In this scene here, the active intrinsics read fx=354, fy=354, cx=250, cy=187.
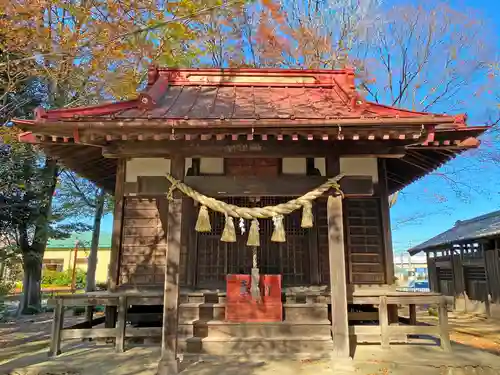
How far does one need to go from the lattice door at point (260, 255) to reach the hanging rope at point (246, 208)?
2299 millimetres

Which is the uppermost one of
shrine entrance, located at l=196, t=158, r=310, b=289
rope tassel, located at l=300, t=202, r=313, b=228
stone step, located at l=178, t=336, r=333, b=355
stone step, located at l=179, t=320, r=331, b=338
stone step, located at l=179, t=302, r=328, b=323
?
rope tassel, located at l=300, t=202, r=313, b=228

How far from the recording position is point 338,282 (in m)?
5.36

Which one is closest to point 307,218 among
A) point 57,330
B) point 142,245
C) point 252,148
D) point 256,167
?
point 252,148

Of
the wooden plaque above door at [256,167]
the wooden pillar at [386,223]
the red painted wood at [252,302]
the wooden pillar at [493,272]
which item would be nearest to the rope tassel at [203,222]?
the red painted wood at [252,302]

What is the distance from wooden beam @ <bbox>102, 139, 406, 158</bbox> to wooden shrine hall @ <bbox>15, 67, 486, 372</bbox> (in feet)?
0.06

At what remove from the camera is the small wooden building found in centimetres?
1294

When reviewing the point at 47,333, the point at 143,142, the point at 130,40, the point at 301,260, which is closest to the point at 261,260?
the point at 301,260

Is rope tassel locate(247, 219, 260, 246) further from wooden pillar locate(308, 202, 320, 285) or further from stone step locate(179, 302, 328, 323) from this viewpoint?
wooden pillar locate(308, 202, 320, 285)

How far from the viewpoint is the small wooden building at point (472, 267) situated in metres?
12.9

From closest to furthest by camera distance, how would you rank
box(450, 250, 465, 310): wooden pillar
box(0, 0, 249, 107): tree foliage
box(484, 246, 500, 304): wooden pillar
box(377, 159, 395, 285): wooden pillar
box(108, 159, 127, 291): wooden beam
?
box(0, 0, 249, 107): tree foliage < box(377, 159, 395, 285): wooden pillar < box(108, 159, 127, 291): wooden beam < box(484, 246, 500, 304): wooden pillar < box(450, 250, 465, 310): wooden pillar

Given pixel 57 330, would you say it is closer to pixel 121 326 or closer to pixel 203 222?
pixel 121 326

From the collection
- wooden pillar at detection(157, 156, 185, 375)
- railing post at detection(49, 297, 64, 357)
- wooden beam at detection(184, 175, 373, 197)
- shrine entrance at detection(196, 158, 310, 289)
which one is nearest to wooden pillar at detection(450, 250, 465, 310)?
shrine entrance at detection(196, 158, 310, 289)

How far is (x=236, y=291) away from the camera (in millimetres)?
6211

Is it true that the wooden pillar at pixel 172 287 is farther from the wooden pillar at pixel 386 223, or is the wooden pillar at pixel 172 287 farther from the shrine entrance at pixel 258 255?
the wooden pillar at pixel 386 223
